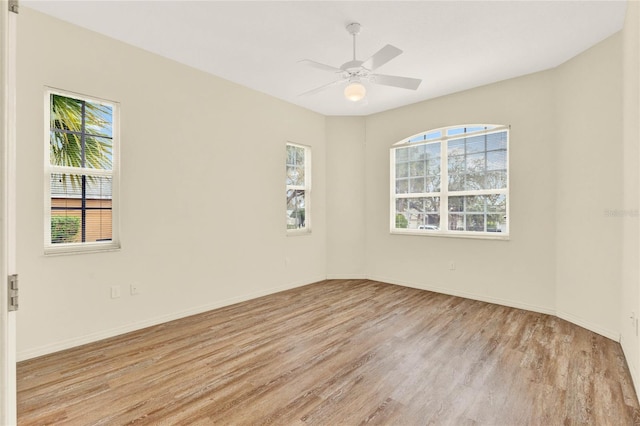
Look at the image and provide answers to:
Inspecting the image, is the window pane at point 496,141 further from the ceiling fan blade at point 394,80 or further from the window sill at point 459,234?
the ceiling fan blade at point 394,80

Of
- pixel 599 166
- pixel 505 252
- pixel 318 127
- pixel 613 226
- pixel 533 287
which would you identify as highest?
pixel 318 127

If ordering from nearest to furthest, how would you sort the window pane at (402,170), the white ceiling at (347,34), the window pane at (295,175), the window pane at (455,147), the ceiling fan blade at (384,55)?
the ceiling fan blade at (384,55)
the white ceiling at (347,34)
the window pane at (455,147)
the window pane at (295,175)
the window pane at (402,170)

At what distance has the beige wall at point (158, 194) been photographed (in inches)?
105

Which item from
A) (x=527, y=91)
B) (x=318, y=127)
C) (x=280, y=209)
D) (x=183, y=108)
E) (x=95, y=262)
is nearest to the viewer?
(x=95, y=262)

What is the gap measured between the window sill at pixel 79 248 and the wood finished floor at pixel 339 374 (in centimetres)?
89

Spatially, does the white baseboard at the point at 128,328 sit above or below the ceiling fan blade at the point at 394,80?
below

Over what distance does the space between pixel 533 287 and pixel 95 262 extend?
196 inches

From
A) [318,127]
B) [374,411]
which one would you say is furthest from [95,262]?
[318,127]

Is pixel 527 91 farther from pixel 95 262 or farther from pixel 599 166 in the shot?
pixel 95 262

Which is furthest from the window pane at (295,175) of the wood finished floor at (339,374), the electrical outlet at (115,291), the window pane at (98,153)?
the electrical outlet at (115,291)

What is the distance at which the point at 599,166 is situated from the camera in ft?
10.5

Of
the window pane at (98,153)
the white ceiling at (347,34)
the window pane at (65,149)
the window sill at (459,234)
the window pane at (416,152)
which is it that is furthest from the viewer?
the window pane at (416,152)

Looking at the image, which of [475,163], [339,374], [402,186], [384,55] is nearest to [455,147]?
[475,163]

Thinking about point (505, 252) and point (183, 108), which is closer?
point (183, 108)
